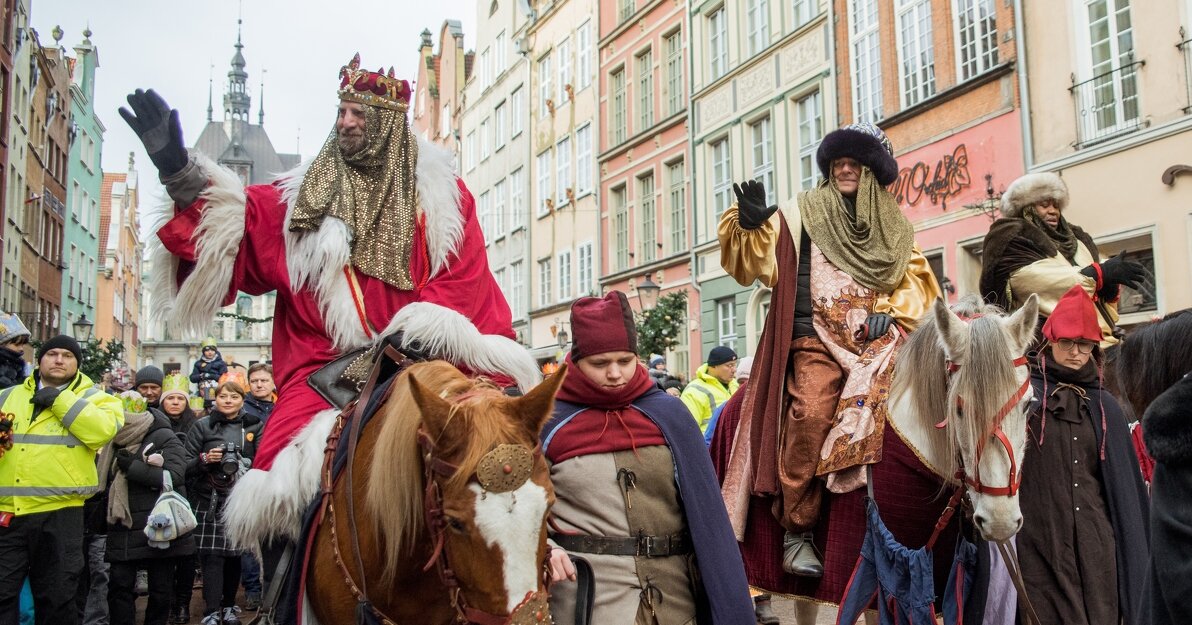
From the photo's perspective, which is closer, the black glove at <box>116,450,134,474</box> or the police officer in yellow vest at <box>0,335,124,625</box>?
the police officer in yellow vest at <box>0,335,124,625</box>

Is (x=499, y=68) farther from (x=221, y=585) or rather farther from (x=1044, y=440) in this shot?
(x=1044, y=440)

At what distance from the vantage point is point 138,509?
7.86m

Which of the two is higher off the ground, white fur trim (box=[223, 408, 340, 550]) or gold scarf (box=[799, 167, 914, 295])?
gold scarf (box=[799, 167, 914, 295])

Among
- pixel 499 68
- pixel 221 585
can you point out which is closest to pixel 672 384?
pixel 221 585

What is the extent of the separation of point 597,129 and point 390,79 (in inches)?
1070

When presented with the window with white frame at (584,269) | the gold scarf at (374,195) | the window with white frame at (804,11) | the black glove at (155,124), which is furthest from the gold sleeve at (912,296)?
the window with white frame at (584,269)

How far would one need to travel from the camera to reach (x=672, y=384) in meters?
13.0

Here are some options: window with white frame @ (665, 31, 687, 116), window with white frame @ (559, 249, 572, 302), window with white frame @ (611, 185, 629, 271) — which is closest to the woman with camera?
window with white frame @ (665, 31, 687, 116)

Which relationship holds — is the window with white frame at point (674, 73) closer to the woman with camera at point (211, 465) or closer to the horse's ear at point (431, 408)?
the woman with camera at point (211, 465)

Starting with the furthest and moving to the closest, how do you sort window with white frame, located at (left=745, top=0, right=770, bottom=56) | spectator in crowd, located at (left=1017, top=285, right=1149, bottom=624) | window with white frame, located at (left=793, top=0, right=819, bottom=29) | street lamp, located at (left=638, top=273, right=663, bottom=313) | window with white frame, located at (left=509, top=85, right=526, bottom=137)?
window with white frame, located at (left=509, top=85, right=526, bottom=137), window with white frame, located at (left=745, top=0, right=770, bottom=56), window with white frame, located at (left=793, top=0, right=819, bottom=29), street lamp, located at (left=638, top=273, right=663, bottom=313), spectator in crowd, located at (left=1017, top=285, right=1149, bottom=624)

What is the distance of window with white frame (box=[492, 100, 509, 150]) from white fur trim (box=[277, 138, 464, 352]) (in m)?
35.3

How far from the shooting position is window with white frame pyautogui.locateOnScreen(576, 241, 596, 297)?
104 ft

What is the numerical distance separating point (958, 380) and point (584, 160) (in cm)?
2854

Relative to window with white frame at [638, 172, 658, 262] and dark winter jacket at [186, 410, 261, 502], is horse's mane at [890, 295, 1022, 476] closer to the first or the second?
dark winter jacket at [186, 410, 261, 502]
